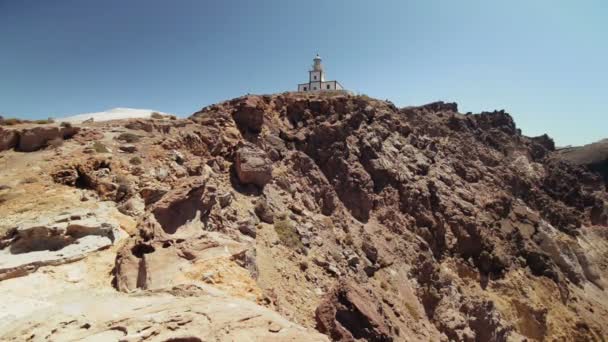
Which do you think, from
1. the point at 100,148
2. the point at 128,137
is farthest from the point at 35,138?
the point at 128,137

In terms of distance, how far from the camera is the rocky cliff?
22.6ft

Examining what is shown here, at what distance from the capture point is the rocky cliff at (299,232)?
6.88m

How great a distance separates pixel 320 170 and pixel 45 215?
49.0ft

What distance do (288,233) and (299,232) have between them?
2.52 ft

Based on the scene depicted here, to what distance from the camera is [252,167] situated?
16875 mm

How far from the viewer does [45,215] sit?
8.64 meters

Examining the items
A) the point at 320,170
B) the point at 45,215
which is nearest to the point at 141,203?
the point at 45,215

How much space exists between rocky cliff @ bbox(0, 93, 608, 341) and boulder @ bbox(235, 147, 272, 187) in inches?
3.8

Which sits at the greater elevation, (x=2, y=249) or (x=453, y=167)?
(x=453, y=167)

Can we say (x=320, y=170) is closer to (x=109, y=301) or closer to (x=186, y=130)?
(x=186, y=130)

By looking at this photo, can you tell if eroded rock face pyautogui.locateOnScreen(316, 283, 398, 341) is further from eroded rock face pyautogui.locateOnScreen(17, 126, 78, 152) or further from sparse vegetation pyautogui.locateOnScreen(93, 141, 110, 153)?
eroded rock face pyautogui.locateOnScreen(17, 126, 78, 152)

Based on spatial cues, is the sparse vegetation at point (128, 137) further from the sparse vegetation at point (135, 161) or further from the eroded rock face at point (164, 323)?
the eroded rock face at point (164, 323)

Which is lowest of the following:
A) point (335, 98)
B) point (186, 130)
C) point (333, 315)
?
point (333, 315)

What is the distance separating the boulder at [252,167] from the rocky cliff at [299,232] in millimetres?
95
